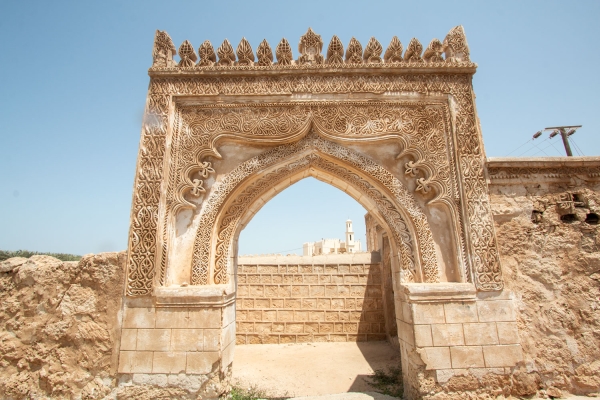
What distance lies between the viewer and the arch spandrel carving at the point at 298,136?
4047 mm

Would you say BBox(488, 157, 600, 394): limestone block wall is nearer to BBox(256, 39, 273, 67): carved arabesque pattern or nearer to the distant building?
BBox(256, 39, 273, 67): carved arabesque pattern

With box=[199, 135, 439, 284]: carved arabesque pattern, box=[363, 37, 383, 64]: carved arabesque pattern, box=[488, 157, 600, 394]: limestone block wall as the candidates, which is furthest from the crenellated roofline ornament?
box=[488, 157, 600, 394]: limestone block wall

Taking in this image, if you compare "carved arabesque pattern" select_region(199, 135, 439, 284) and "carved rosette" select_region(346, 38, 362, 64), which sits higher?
"carved rosette" select_region(346, 38, 362, 64)

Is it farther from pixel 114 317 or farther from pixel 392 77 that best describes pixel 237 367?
pixel 392 77

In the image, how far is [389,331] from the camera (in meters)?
8.67

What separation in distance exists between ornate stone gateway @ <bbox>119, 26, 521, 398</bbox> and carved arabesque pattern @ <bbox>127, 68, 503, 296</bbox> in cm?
2

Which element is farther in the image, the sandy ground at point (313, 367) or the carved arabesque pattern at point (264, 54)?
Answer: the sandy ground at point (313, 367)

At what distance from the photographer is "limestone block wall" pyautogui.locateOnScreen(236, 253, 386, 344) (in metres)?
8.98

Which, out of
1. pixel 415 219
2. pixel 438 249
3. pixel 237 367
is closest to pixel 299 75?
pixel 415 219

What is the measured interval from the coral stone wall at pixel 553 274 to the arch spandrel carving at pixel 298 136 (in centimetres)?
32

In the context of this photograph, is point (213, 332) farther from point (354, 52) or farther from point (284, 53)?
point (354, 52)

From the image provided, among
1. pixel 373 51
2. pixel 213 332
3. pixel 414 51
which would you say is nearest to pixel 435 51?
pixel 414 51

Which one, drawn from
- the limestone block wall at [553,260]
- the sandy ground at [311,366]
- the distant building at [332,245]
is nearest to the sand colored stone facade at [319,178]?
the limestone block wall at [553,260]

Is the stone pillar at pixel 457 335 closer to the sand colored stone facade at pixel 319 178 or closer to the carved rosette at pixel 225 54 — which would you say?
the sand colored stone facade at pixel 319 178
